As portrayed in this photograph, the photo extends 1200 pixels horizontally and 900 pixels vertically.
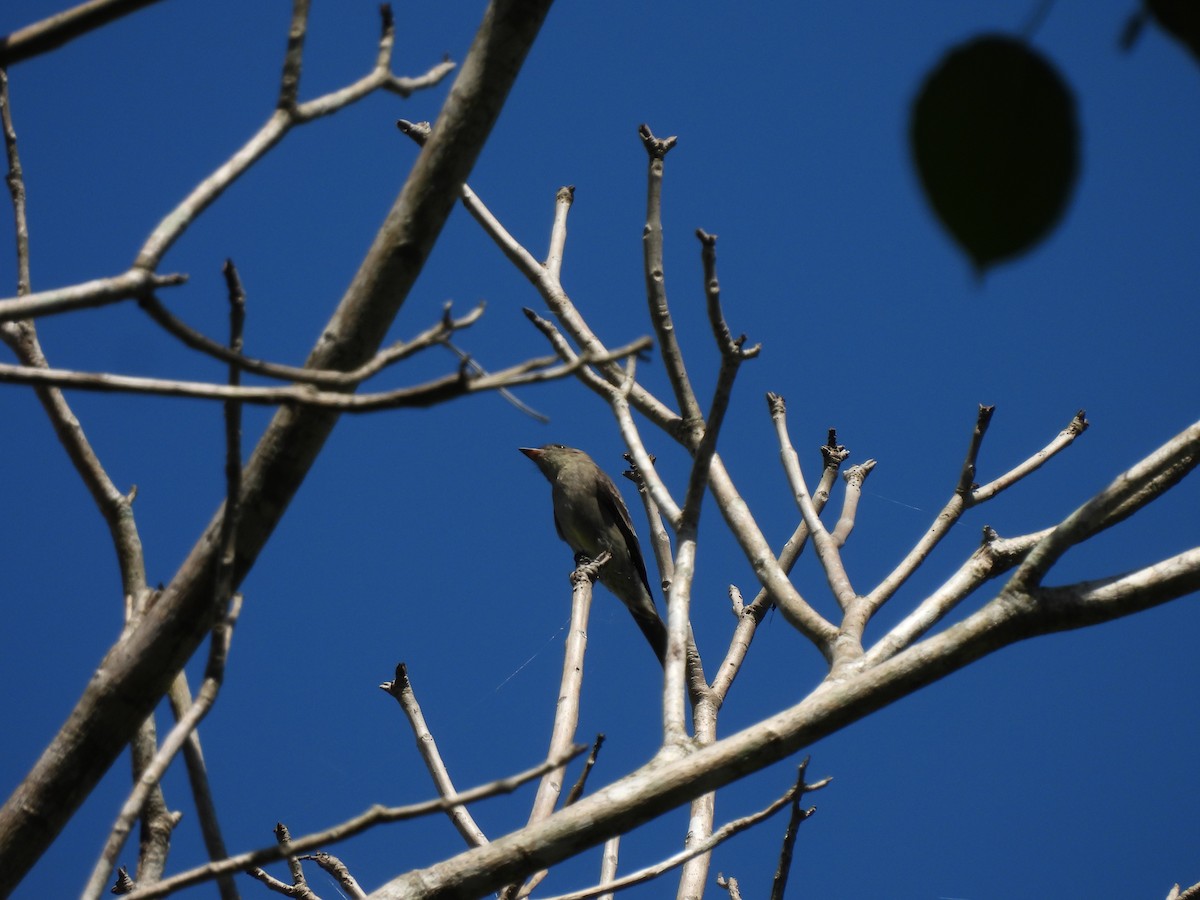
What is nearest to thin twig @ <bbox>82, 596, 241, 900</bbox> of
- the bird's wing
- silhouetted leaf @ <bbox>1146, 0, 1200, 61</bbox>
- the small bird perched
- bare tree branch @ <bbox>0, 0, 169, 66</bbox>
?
bare tree branch @ <bbox>0, 0, 169, 66</bbox>

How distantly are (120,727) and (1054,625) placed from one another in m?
1.72

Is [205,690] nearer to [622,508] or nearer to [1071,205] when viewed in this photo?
[1071,205]

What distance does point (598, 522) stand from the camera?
28.6 feet


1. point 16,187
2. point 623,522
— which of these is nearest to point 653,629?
point 623,522

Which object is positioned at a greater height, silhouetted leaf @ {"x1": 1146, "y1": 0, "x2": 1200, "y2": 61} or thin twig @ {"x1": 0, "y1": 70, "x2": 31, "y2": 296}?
thin twig @ {"x1": 0, "y1": 70, "x2": 31, "y2": 296}

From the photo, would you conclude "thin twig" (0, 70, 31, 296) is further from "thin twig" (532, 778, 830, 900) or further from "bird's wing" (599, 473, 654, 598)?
"bird's wing" (599, 473, 654, 598)

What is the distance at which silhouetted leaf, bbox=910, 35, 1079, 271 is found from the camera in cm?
64

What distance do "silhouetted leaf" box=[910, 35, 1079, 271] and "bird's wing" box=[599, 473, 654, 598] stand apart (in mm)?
7680

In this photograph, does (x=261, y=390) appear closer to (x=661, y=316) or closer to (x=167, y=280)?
(x=167, y=280)

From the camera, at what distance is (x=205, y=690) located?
5.24 ft

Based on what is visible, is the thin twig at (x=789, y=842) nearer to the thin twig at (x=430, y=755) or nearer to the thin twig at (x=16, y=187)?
the thin twig at (x=430, y=755)

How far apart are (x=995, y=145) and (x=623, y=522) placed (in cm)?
807

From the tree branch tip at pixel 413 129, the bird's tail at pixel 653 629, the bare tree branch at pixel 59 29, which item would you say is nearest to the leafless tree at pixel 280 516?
the bare tree branch at pixel 59 29

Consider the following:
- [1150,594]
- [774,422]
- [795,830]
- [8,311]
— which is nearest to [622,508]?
[774,422]
